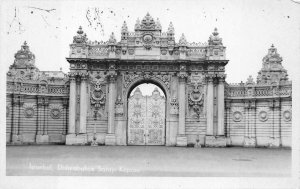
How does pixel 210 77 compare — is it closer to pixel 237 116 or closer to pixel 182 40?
pixel 182 40

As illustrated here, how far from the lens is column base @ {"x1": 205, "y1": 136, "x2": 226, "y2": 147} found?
34438 mm

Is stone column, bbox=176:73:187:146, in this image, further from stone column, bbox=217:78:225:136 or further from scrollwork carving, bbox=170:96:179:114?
stone column, bbox=217:78:225:136

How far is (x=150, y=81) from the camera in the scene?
3616 cm

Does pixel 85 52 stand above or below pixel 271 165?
above

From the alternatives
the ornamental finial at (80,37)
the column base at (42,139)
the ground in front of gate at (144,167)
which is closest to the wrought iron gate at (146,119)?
the ornamental finial at (80,37)

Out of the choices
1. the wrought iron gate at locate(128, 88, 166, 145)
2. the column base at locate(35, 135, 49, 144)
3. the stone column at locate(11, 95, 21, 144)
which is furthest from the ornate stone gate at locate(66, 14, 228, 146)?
the wrought iron gate at locate(128, 88, 166, 145)

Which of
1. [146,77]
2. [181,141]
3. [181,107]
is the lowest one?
[181,141]

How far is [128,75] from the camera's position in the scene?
35.6 metres

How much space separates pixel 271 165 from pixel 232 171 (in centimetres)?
314

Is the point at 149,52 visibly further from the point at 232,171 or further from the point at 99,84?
the point at 232,171

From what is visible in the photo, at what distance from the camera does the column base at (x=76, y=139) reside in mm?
34703

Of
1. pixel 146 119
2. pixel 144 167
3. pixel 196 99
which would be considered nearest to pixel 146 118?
pixel 146 119

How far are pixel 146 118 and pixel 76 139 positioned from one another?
1233 centimetres
